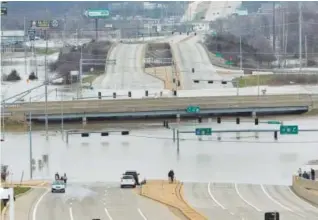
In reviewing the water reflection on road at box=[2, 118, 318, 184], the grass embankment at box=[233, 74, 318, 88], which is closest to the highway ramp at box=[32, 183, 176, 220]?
the water reflection on road at box=[2, 118, 318, 184]

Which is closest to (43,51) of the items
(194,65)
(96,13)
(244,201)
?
(96,13)

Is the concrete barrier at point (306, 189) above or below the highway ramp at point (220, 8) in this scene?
below

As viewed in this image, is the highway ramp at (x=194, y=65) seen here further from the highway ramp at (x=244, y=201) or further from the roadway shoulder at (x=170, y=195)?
the roadway shoulder at (x=170, y=195)

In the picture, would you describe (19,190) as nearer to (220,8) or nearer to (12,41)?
(12,41)

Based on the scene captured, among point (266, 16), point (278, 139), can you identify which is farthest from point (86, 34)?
point (278, 139)

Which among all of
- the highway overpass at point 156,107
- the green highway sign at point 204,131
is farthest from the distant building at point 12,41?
the green highway sign at point 204,131

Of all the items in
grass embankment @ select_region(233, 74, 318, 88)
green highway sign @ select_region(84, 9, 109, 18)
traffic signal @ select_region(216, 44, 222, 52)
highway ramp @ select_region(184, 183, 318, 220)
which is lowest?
highway ramp @ select_region(184, 183, 318, 220)

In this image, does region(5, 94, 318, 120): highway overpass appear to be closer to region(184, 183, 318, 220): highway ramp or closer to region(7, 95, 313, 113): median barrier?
region(7, 95, 313, 113): median barrier
